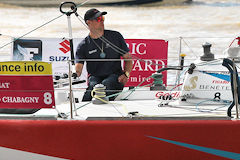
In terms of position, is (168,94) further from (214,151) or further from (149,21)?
(149,21)

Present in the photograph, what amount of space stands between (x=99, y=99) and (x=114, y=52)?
637 millimetres

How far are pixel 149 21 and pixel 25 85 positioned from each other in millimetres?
13205

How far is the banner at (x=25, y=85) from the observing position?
3461 mm

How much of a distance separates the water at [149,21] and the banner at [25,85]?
30.0 feet

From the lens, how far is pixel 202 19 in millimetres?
16016

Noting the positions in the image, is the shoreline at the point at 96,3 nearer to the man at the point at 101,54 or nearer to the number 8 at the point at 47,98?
the man at the point at 101,54

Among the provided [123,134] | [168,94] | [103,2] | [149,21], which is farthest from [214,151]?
[103,2]

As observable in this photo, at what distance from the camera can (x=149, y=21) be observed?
16.4 meters

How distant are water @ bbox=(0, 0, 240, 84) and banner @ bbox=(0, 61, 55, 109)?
9147mm

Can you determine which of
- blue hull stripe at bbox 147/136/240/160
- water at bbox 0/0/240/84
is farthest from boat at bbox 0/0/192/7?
blue hull stripe at bbox 147/136/240/160

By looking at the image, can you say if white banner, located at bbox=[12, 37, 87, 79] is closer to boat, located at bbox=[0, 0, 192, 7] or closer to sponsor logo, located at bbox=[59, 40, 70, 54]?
sponsor logo, located at bbox=[59, 40, 70, 54]

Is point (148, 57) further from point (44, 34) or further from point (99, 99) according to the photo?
point (44, 34)

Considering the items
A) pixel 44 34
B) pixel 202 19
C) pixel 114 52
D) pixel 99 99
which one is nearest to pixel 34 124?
pixel 99 99

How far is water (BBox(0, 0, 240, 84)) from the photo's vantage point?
1395 centimetres
